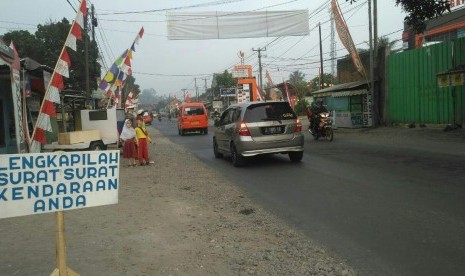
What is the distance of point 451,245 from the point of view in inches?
185

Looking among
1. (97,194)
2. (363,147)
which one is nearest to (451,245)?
(97,194)

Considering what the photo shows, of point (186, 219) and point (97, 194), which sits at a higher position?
point (97, 194)

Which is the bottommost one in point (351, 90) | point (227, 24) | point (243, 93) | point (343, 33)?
point (351, 90)

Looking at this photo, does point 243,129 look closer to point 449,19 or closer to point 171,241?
point 171,241

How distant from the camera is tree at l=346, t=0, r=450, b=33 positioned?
11.8 meters

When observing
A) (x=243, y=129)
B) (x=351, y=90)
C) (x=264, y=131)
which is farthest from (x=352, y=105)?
(x=243, y=129)

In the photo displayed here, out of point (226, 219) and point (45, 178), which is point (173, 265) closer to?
point (45, 178)

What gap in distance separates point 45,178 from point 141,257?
1561mm

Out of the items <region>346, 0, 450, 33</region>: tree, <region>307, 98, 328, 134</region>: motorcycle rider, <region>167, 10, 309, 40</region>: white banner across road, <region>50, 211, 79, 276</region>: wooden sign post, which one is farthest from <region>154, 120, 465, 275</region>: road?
<region>167, 10, 309, 40</region>: white banner across road

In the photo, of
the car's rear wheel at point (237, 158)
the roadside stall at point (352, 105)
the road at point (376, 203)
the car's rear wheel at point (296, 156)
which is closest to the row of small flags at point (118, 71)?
the road at point (376, 203)

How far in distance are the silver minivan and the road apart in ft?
1.47

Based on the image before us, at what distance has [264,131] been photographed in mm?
11250

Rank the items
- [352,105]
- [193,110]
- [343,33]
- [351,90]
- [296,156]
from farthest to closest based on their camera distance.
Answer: [193,110], [352,105], [351,90], [343,33], [296,156]

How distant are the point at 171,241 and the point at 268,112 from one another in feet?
21.7
